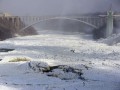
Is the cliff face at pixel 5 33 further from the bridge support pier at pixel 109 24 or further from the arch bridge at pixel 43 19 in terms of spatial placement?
the bridge support pier at pixel 109 24

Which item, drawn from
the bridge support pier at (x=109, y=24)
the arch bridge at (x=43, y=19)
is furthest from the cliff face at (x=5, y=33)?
the bridge support pier at (x=109, y=24)

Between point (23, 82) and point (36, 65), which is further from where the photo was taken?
point (36, 65)

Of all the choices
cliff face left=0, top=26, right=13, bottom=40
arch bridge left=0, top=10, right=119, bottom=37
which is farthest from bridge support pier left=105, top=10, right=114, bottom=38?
cliff face left=0, top=26, right=13, bottom=40

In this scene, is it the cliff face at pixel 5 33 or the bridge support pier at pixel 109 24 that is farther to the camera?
the cliff face at pixel 5 33

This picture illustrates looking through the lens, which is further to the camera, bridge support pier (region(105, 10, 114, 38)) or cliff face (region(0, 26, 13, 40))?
cliff face (region(0, 26, 13, 40))

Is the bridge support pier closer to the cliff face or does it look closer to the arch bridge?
the arch bridge

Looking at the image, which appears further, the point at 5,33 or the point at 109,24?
the point at 5,33

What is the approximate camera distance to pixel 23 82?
134ft

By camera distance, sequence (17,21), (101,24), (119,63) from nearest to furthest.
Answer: (119,63) → (101,24) → (17,21)

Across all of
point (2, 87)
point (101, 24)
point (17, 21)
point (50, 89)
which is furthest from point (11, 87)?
point (17, 21)

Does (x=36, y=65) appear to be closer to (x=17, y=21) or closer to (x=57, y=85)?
(x=57, y=85)

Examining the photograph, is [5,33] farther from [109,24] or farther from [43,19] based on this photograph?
[109,24]

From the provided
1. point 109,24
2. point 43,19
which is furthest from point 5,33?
point 109,24

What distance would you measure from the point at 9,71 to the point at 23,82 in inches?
263
